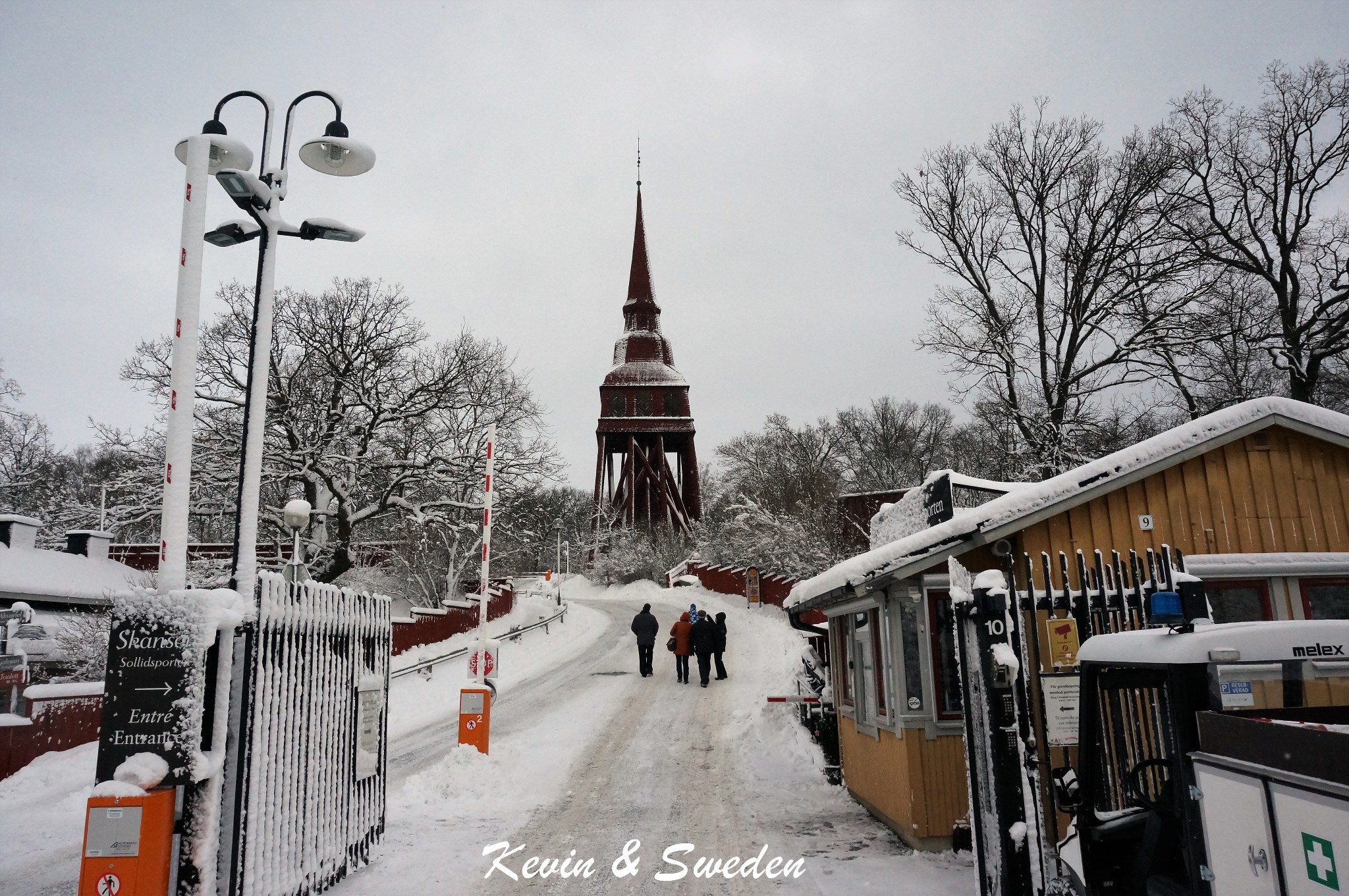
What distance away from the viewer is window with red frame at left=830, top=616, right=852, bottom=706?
33.7ft

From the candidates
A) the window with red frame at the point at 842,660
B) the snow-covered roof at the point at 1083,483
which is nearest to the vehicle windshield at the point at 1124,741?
the snow-covered roof at the point at 1083,483

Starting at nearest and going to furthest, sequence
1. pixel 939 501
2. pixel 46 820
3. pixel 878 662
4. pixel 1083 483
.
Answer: pixel 1083 483 < pixel 46 820 < pixel 878 662 < pixel 939 501

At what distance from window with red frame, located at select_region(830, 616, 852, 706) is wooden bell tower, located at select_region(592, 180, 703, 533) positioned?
1721 inches

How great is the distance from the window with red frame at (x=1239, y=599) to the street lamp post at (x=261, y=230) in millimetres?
8205

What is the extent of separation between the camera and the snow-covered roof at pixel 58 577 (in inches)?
778

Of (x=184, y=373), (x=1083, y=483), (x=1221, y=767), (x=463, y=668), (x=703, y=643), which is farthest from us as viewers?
(x=463, y=668)

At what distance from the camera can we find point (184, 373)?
5.02 metres

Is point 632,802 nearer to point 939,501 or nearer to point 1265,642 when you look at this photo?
point 939,501

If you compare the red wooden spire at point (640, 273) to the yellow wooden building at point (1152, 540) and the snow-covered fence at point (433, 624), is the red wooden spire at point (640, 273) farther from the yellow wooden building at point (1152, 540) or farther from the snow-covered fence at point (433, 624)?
the yellow wooden building at point (1152, 540)

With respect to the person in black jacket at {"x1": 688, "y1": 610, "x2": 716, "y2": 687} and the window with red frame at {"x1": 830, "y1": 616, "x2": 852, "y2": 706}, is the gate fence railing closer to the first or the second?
the window with red frame at {"x1": 830, "y1": 616, "x2": 852, "y2": 706}

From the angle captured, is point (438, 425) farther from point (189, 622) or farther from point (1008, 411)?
point (189, 622)

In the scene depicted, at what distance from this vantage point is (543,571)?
74.2 meters

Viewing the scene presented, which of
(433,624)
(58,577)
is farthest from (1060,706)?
(58,577)

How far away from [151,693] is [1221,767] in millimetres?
5184
